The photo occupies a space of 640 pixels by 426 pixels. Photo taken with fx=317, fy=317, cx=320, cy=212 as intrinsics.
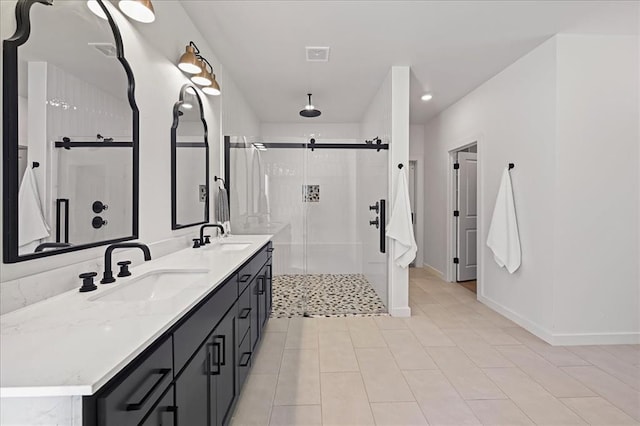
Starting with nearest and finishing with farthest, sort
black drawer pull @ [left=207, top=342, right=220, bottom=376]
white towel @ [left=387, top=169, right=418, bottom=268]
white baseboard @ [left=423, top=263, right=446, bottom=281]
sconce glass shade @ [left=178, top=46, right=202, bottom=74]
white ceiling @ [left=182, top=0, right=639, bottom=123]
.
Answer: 1. black drawer pull @ [left=207, top=342, right=220, bottom=376]
2. sconce glass shade @ [left=178, top=46, right=202, bottom=74]
3. white ceiling @ [left=182, top=0, right=639, bottom=123]
4. white towel @ [left=387, top=169, right=418, bottom=268]
5. white baseboard @ [left=423, top=263, right=446, bottom=281]

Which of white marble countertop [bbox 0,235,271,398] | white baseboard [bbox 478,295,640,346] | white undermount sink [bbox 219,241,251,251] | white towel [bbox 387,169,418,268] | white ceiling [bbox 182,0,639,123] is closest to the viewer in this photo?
white marble countertop [bbox 0,235,271,398]

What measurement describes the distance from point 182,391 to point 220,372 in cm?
41

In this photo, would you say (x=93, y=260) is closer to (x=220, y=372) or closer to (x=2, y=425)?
(x=220, y=372)

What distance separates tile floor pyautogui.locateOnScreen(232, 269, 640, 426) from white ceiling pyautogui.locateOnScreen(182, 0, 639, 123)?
108 inches

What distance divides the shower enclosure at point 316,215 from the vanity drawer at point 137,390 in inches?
109

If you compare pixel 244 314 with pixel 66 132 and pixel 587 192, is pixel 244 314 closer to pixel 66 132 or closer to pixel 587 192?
pixel 66 132

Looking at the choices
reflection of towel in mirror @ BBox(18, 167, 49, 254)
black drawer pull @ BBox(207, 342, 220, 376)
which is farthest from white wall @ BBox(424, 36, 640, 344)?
reflection of towel in mirror @ BBox(18, 167, 49, 254)

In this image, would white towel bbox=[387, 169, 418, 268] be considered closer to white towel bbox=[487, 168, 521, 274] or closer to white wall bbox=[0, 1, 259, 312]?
white towel bbox=[487, 168, 521, 274]

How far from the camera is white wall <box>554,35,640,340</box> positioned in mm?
2805

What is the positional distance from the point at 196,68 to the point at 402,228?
8.10 ft

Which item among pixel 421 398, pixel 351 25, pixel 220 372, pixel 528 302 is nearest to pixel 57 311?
pixel 220 372

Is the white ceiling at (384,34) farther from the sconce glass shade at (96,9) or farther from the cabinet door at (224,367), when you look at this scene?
the cabinet door at (224,367)

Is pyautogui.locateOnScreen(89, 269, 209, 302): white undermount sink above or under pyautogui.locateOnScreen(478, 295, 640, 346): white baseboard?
above

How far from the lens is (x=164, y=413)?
36.6 inches
